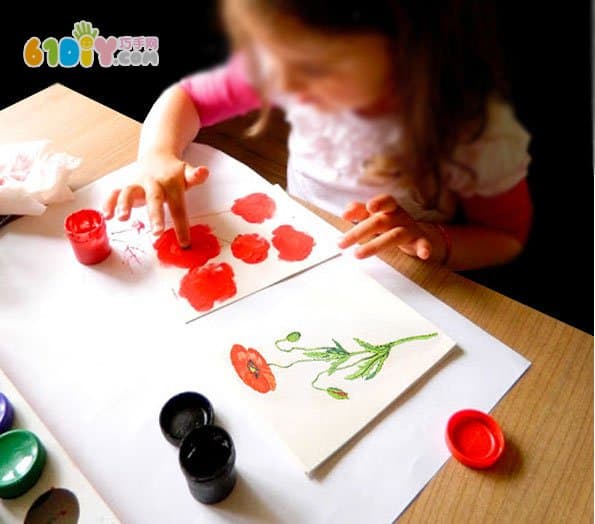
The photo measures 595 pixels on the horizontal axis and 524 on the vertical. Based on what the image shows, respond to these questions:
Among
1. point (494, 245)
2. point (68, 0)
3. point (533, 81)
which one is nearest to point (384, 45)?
point (533, 81)

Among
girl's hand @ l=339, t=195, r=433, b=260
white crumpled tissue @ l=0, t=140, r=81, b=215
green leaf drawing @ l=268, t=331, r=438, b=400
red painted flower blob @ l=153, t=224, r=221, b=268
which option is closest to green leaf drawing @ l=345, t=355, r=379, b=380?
green leaf drawing @ l=268, t=331, r=438, b=400

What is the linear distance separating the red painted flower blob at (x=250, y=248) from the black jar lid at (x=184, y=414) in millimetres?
172

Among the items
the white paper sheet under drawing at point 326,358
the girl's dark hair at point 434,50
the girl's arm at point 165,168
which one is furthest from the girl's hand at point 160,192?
the girl's dark hair at point 434,50

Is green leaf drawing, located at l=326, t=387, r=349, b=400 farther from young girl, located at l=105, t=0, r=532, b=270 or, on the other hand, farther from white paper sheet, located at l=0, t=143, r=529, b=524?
young girl, located at l=105, t=0, r=532, b=270

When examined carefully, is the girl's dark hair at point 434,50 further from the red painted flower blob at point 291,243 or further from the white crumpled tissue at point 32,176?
the white crumpled tissue at point 32,176

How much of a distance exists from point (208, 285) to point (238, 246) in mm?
60

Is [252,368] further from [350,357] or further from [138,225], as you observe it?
[138,225]

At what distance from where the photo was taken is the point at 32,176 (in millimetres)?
666

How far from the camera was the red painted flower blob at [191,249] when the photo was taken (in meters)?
0.59

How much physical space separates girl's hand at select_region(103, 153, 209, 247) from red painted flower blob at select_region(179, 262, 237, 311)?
0.15ft

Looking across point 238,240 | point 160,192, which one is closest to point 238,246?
point 238,240

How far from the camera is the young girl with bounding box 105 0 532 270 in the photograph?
20 centimetres

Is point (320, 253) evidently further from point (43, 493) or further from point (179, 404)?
point (43, 493)

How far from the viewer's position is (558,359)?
0.48 meters
